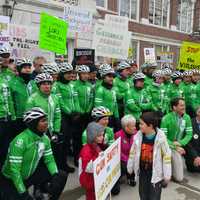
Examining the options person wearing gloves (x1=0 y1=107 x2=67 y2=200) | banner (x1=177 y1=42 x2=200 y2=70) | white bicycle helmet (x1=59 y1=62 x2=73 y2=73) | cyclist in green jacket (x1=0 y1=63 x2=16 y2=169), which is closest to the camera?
person wearing gloves (x1=0 y1=107 x2=67 y2=200)

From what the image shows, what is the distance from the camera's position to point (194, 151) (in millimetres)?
6383

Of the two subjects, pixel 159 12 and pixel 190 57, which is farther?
pixel 159 12

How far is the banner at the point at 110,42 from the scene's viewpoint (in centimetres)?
902

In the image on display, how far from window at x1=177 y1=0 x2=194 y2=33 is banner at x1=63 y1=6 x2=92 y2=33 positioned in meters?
18.8

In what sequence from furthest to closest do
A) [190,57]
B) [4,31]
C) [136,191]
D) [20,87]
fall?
[190,57], [4,31], [136,191], [20,87]

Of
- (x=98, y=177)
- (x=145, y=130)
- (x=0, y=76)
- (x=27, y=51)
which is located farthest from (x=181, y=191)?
(x=27, y=51)

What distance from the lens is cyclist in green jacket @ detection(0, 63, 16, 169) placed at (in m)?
5.26

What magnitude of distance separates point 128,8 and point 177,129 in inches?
686

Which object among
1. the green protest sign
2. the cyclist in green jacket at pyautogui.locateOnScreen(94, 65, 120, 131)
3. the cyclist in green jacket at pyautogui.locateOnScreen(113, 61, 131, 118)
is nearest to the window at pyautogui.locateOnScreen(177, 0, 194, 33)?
the green protest sign

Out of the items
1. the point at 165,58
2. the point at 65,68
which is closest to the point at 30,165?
the point at 65,68

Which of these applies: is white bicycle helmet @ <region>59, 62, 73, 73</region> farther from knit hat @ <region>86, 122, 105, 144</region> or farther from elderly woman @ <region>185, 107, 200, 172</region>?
elderly woman @ <region>185, 107, 200, 172</region>

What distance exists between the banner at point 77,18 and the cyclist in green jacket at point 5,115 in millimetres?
3939

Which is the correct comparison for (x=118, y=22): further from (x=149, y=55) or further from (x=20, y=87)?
(x=20, y=87)

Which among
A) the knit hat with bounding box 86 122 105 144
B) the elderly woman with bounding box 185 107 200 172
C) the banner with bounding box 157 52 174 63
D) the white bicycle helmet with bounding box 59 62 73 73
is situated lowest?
the elderly woman with bounding box 185 107 200 172
